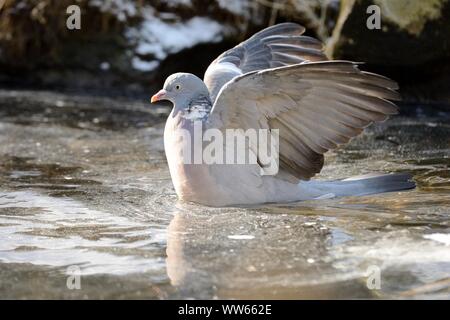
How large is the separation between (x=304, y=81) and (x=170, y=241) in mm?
1005

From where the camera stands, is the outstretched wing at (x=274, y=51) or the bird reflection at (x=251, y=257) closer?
the bird reflection at (x=251, y=257)

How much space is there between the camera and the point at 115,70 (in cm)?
969

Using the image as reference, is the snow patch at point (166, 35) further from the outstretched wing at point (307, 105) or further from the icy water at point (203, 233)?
the outstretched wing at point (307, 105)

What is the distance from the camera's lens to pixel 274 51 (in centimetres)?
561

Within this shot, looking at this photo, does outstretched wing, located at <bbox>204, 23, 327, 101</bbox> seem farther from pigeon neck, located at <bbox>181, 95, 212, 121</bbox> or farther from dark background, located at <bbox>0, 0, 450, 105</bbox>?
dark background, located at <bbox>0, 0, 450, 105</bbox>

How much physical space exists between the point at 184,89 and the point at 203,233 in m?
1.00

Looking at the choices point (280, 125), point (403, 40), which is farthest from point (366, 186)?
point (403, 40)

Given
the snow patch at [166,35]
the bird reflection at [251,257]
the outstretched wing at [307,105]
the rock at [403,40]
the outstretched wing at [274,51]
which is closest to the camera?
the bird reflection at [251,257]

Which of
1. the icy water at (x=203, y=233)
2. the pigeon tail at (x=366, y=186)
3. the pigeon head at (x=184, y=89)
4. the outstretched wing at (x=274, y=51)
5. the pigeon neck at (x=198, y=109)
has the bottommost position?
the icy water at (x=203, y=233)

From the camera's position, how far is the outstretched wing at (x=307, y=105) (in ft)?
13.1

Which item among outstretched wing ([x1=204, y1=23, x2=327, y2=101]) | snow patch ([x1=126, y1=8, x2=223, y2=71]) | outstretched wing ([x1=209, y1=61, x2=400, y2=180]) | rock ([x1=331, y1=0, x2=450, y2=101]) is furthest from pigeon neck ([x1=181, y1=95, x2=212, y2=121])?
snow patch ([x1=126, y1=8, x2=223, y2=71])

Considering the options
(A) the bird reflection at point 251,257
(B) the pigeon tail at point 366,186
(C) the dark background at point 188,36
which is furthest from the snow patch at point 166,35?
(A) the bird reflection at point 251,257

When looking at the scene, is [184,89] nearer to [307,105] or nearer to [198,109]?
[198,109]
